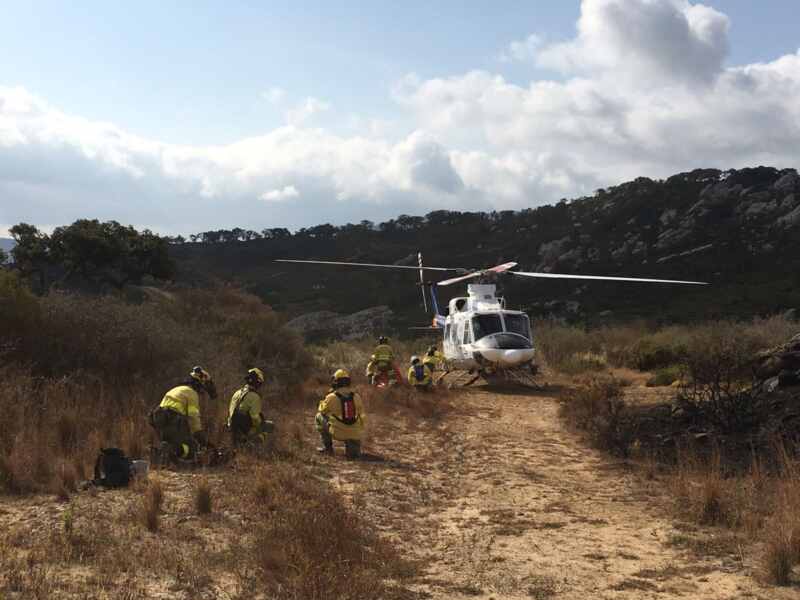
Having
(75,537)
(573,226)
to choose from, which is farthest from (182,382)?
(573,226)

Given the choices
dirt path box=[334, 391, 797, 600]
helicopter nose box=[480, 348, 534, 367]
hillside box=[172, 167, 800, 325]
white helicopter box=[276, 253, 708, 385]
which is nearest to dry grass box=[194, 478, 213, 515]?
dirt path box=[334, 391, 797, 600]

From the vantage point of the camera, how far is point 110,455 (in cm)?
755

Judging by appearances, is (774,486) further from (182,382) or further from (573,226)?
(573,226)

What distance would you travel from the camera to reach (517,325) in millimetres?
18828

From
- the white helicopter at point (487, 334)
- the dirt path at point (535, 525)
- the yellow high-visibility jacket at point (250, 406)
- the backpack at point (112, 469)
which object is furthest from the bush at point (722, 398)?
the backpack at point (112, 469)

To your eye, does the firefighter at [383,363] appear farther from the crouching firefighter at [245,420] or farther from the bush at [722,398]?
the crouching firefighter at [245,420]

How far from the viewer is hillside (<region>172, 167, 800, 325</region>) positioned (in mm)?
49750

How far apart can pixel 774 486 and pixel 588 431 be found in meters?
4.59

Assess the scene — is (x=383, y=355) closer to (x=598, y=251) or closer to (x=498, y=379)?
(x=498, y=379)

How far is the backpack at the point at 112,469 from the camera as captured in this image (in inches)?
294

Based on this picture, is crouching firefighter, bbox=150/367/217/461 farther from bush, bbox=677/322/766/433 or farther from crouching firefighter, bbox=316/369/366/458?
bush, bbox=677/322/766/433

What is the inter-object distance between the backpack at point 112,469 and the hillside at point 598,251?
25830 millimetres

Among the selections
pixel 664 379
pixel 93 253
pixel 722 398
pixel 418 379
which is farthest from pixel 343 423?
pixel 93 253

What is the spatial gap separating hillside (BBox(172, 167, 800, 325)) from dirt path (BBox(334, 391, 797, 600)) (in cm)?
2481
